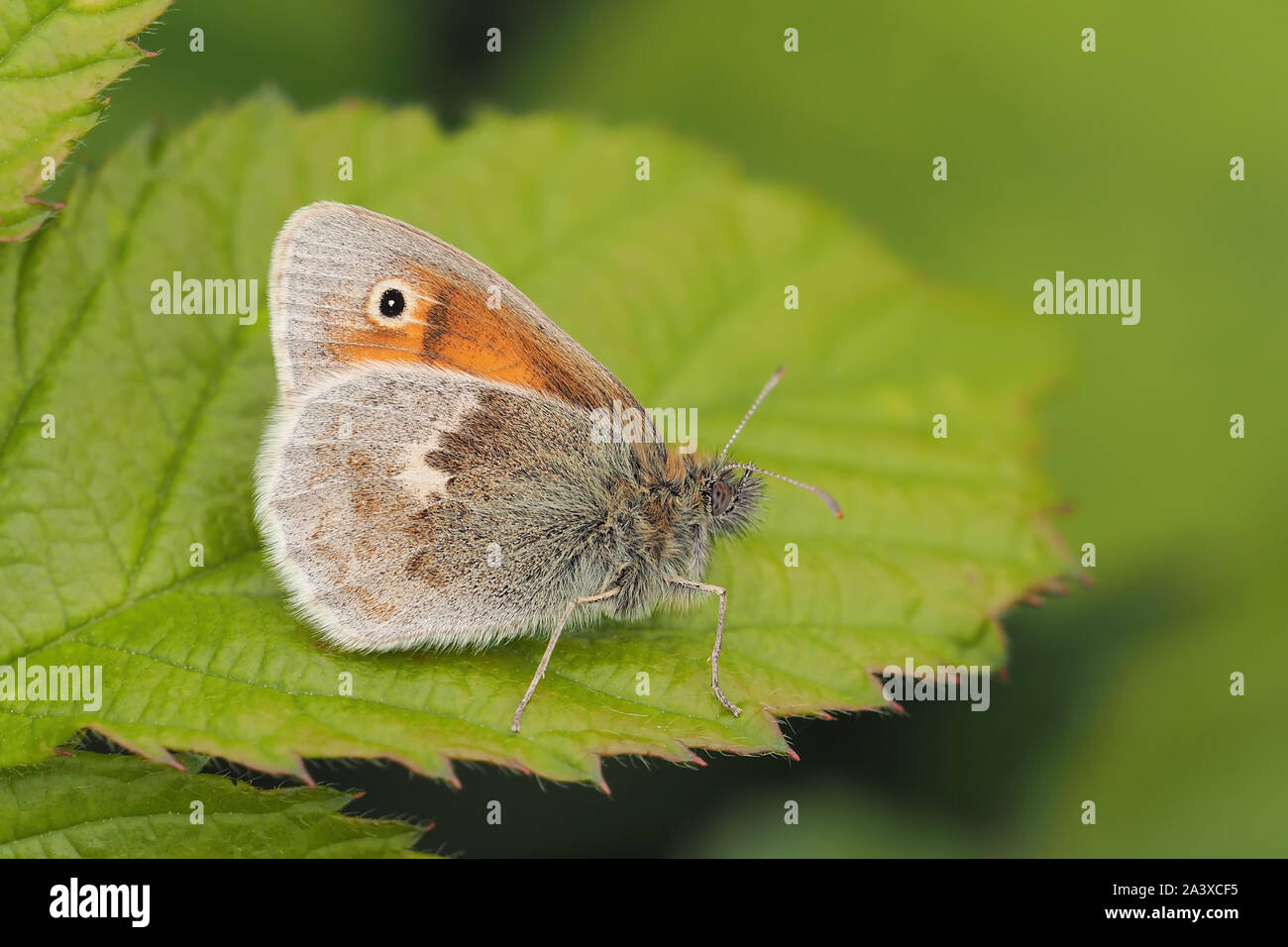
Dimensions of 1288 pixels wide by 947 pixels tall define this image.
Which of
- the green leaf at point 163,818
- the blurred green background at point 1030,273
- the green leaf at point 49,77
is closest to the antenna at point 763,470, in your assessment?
the blurred green background at point 1030,273

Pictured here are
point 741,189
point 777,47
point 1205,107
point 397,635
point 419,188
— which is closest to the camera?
point 397,635

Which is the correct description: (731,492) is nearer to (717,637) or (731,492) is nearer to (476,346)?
(717,637)

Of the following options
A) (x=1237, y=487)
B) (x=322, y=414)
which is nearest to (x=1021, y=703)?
(x=1237, y=487)

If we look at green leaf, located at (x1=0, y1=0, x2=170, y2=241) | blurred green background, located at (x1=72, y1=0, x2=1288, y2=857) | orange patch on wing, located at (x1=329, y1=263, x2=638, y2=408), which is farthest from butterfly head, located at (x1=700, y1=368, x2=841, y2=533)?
green leaf, located at (x1=0, y1=0, x2=170, y2=241)

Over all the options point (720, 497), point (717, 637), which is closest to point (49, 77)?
point (720, 497)

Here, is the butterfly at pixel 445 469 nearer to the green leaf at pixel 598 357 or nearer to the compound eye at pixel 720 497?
the compound eye at pixel 720 497

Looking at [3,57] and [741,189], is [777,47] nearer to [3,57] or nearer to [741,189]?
[741,189]
